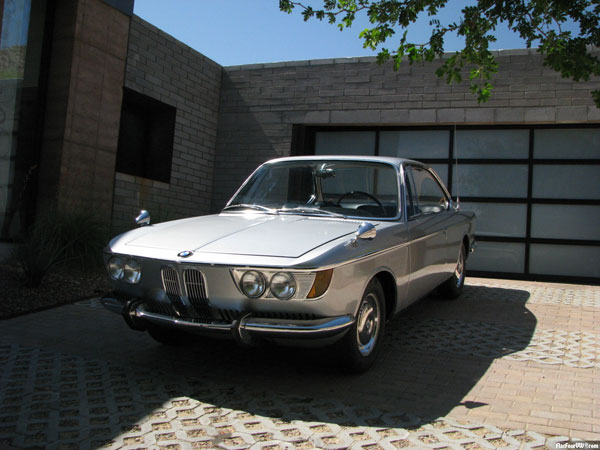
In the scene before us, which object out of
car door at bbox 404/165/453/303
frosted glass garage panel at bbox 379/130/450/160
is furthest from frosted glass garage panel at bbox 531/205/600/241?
car door at bbox 404/165/453/303

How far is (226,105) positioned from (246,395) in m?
8.93

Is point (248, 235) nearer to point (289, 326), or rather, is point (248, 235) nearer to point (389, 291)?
point (289, 326)

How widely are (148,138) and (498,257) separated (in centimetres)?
692

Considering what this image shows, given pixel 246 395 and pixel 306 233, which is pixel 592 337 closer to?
pixel 306 233

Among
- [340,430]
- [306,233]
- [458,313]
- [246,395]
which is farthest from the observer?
[458,313]

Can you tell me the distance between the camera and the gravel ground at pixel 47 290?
572 cm

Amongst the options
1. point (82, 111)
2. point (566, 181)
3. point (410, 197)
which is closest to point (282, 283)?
point (410, 197)

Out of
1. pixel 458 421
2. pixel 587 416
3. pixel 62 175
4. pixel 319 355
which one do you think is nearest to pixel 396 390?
pixel 458 421

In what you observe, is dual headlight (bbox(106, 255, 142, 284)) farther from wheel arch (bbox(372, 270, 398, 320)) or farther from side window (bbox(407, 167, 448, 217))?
side window (bbox(407, 167, 448, 217))

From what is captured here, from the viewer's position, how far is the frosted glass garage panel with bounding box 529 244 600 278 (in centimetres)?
967

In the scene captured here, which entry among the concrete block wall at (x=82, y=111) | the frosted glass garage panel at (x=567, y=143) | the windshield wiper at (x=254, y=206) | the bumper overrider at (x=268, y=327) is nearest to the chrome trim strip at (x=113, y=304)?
the bumper overrider at (x=268, y=327)

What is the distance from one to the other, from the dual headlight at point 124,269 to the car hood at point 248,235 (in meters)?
0.10

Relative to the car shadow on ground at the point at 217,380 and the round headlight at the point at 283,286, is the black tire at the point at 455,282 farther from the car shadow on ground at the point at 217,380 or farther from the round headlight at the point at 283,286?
the round headlight at the point at 283,286

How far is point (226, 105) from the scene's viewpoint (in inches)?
457
